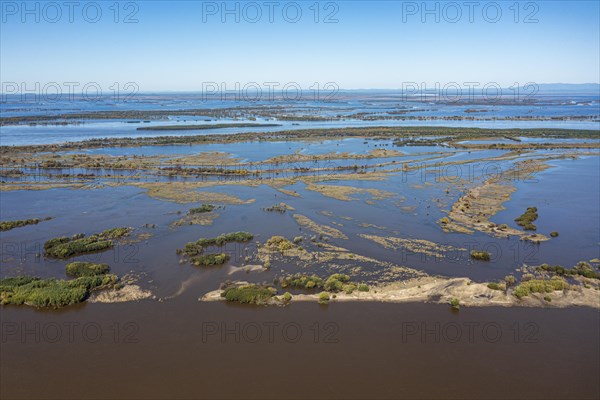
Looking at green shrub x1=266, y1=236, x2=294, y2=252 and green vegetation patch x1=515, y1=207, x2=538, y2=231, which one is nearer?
green shrub x1=266, y1=236, x2=294, y2=252

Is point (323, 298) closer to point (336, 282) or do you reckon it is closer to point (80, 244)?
point (336, 282)

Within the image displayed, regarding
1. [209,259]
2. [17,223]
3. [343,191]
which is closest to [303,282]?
[209,259]

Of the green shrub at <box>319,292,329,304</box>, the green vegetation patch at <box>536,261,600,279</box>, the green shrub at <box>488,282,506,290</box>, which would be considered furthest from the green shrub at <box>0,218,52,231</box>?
the green vegetation patch at <box>536,261,600,279</box>

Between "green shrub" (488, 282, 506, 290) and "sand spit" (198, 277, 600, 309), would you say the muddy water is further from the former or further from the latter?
"green shrub" (488, 282, 506, 290)

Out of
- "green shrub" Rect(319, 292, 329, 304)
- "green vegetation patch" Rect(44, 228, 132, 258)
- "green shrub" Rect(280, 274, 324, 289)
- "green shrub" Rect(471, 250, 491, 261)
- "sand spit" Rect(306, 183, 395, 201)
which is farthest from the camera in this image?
"sand spit" Rect(306, 183, 395, 201)

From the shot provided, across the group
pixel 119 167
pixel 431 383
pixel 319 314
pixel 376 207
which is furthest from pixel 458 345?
pixel 119 167

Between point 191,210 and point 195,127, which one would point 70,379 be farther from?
point 195,127

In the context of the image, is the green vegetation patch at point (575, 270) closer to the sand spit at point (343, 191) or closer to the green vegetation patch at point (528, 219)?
the green vegetation patch at point (528, 219)
